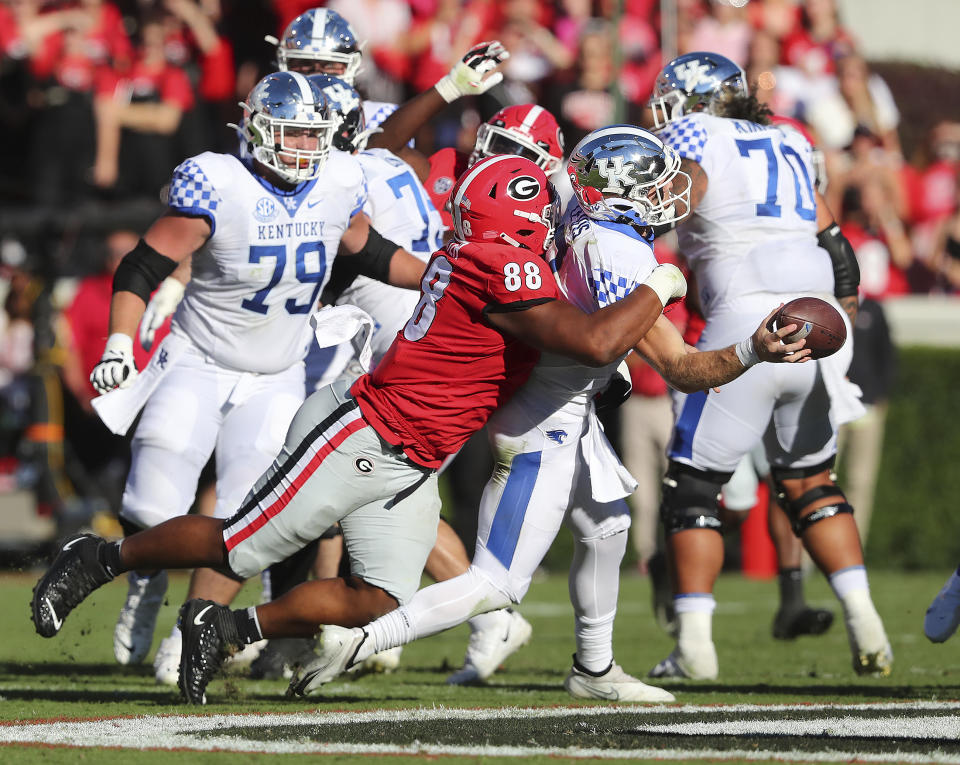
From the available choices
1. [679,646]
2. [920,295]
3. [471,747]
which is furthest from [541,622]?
[920,295]

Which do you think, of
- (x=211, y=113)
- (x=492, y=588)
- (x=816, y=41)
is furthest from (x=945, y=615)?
(x=816, y=41)

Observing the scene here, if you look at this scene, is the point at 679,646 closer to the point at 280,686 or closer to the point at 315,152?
the point at 280,686

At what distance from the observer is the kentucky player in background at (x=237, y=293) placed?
547cm

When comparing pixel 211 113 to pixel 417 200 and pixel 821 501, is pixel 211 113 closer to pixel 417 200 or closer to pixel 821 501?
pixel 417 200

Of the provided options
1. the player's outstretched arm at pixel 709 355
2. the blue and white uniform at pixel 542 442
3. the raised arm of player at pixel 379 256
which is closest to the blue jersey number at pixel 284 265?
the raised arm of player at pixel 379 256

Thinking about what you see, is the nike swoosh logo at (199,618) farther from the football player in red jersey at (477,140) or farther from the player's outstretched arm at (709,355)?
the football player in red jersey at (477,140)

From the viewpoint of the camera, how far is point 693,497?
5.96m

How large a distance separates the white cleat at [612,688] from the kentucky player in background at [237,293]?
1.28 metres

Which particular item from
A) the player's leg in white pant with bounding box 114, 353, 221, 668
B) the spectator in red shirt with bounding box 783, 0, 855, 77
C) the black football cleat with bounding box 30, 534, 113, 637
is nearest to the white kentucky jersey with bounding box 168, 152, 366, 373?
the player's leg in white pant with bounding box 114, 353, 221, 668

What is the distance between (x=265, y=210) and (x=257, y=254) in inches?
6.0

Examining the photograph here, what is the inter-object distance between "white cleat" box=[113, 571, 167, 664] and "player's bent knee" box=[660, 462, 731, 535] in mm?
1890

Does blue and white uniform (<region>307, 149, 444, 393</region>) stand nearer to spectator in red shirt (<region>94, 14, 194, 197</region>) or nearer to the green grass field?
the green grass field

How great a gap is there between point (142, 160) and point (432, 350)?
24.7 ft

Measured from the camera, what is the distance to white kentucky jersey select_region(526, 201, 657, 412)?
4.76 meters
